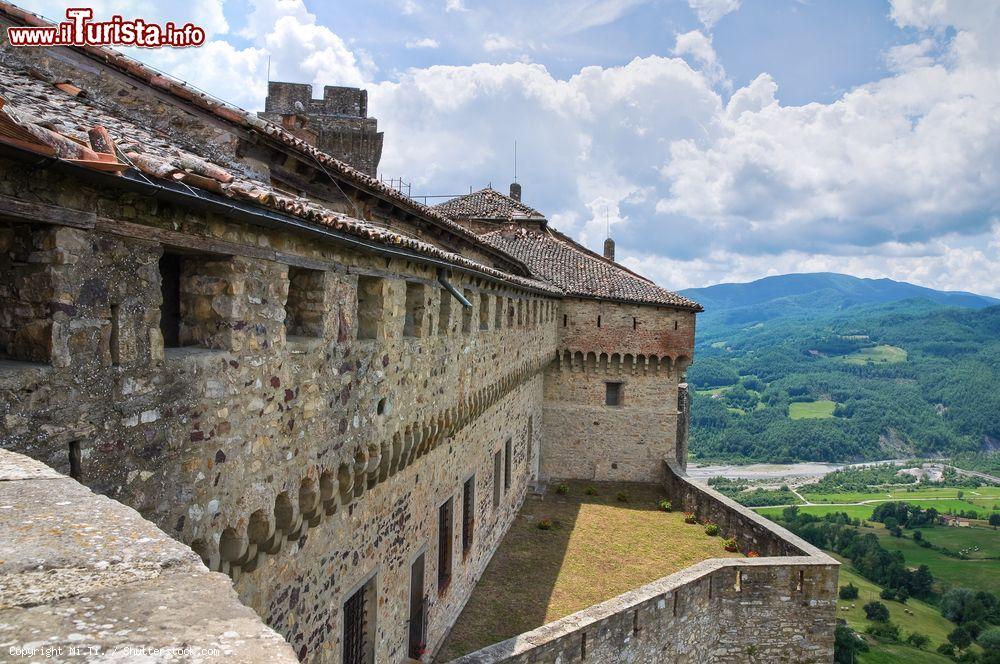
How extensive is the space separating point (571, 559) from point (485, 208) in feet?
62.7

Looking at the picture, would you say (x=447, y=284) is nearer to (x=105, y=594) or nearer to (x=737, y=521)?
(x=105, y=594)

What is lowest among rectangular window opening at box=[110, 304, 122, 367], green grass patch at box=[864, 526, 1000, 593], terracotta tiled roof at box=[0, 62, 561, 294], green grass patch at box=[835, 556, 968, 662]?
green grass patch at box=[864, 526, 1000, 593]

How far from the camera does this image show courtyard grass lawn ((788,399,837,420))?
481ft

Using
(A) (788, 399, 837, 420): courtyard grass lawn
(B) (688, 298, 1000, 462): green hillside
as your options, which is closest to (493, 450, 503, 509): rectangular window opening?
(B) (688, 298, 1000, 462): green hillside

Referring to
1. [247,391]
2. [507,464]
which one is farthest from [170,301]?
[507,464]

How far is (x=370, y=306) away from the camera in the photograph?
7.36 meters

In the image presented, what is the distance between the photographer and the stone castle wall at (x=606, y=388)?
2445 centimetres

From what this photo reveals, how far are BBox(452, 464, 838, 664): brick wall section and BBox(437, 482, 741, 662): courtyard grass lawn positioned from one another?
1.40 metres

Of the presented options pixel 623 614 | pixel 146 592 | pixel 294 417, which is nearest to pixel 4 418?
pixel 146 592

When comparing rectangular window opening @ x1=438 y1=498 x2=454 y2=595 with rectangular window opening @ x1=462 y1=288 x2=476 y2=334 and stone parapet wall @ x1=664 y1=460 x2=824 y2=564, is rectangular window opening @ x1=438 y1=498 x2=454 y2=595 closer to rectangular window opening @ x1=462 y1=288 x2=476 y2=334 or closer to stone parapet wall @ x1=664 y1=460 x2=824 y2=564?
rectangular window opening @ x1=462 y1=288 x2=476 y2=334

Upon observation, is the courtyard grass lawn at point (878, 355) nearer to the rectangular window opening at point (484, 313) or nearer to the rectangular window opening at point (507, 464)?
the rectangular window opening at point (507, 464)

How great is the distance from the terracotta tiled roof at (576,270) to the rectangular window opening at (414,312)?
1601 centimetres

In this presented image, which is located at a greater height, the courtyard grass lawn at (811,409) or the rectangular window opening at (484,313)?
the rectangular window opening at (484,313)

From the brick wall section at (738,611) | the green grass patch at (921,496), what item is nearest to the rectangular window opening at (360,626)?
the brick wall section at (738,611)
